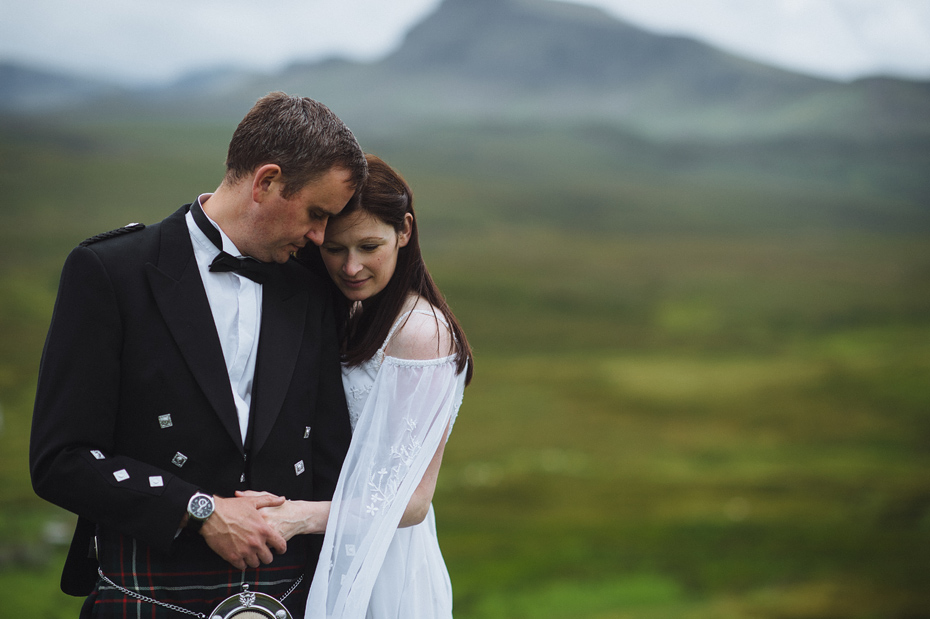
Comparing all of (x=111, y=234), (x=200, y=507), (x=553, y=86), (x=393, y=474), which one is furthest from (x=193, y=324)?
(x=553, y=86)

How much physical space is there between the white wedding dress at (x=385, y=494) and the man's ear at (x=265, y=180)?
0.50 m

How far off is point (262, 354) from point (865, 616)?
7.64 meters

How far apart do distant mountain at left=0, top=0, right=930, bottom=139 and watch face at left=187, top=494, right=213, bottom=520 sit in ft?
50.6

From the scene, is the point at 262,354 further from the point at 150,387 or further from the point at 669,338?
the point at 669,338

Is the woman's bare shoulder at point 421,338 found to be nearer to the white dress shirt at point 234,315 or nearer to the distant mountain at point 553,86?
the white dress shirt at point 234,315

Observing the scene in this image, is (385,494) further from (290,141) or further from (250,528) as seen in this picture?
(290,141)

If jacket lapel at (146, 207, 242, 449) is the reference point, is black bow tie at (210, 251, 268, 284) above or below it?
above

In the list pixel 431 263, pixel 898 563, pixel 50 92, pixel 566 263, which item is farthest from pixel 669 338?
pixel 50 92

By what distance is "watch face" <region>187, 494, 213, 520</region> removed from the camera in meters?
1.60

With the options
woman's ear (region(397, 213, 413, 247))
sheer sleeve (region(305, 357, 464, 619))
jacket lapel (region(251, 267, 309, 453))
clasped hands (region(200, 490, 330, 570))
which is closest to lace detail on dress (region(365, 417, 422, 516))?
sheer sleeve (region(305, 357, 464, 619))

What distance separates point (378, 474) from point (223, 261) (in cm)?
63

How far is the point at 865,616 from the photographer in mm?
7461

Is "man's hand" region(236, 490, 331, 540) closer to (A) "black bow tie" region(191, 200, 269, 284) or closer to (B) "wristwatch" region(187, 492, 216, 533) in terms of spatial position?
(B) "wristwatch" region(187, 492, 216, 533)

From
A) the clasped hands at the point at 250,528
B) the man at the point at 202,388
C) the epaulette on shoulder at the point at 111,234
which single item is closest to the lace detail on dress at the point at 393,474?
the man at the point at 202,388
